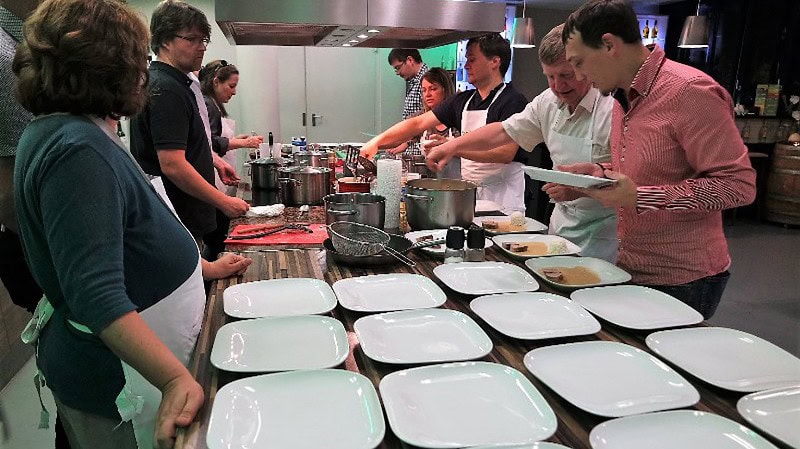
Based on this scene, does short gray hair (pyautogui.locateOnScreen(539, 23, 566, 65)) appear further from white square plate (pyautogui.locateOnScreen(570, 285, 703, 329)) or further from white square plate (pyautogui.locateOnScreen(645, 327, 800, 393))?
white square plate (pyautogui.locateOnScreen(645, 327, 800, 393))

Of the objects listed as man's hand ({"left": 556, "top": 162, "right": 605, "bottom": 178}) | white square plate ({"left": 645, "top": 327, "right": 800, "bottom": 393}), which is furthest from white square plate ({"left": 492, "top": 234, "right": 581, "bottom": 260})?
white square plate ({"left": 645, "top": 327, "right": 800, "bottom": 393})

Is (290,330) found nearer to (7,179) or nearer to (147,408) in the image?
(147,408)

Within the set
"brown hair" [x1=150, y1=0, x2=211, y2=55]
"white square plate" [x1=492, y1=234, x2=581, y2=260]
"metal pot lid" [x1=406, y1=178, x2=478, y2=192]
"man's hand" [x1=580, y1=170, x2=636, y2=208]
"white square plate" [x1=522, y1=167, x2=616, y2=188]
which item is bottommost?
"white square plate" [x1=492, y1=234, x2=581, y2=260]

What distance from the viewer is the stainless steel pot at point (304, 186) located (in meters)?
2.64

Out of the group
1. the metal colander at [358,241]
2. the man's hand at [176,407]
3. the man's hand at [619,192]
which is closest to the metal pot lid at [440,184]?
the metal colander at [358,241]

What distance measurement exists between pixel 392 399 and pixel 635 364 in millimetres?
514

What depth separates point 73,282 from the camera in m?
0.97

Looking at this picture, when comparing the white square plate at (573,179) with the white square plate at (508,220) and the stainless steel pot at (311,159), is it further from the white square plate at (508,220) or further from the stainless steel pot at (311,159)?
the stainless steel pot at (311,159)

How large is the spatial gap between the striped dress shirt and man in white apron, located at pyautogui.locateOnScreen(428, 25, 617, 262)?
0.85ft

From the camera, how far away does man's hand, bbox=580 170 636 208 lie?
1.56 metres

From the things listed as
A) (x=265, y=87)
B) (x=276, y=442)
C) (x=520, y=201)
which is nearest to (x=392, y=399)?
(x=276, y=442)

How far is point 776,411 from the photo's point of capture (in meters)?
0.95

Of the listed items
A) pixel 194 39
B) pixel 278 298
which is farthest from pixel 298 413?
pixel 194 39

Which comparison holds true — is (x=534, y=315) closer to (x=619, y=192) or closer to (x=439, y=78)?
(x=619, y=192)
